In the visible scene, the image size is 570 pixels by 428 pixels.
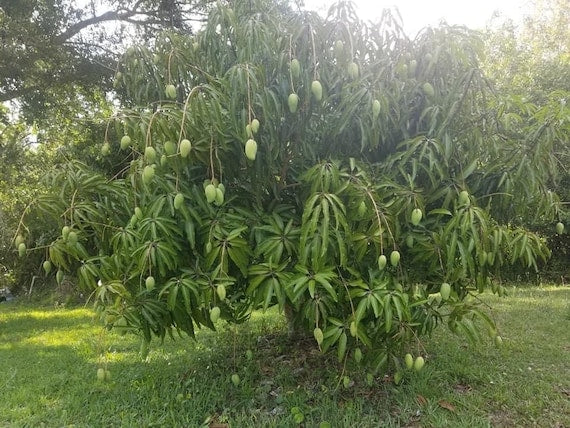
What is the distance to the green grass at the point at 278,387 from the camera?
7.95ft

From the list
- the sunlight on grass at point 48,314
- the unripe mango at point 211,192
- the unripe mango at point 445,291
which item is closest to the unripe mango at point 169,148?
the unripe mango at point 211,192

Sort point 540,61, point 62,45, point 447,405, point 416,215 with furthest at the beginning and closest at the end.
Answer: point 540,61 < point 62,45 < point 447,405 < point 416,215

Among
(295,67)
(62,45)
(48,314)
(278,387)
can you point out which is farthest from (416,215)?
(48,314)

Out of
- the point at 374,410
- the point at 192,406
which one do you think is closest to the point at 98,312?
the point at 192,406

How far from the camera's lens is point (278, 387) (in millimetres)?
2756

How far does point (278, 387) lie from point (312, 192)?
1.45 m

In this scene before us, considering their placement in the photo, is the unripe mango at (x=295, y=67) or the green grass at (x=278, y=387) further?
the green grass at (x=278, y=387)

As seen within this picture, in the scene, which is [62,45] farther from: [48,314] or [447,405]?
[447,405]

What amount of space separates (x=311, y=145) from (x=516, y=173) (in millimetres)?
875

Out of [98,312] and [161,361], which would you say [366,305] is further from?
[161,361]

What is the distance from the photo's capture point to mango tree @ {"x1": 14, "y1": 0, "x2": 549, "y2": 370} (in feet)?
5.73

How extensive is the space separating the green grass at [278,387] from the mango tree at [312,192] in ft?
1.75

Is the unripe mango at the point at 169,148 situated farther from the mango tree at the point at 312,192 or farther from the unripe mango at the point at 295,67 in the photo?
the unripe mango at the point at 295,67

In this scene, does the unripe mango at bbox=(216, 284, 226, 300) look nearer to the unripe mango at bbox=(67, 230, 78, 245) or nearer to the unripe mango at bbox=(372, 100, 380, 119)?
the unripe mango at bbox=(67, 230, 78, 245)
